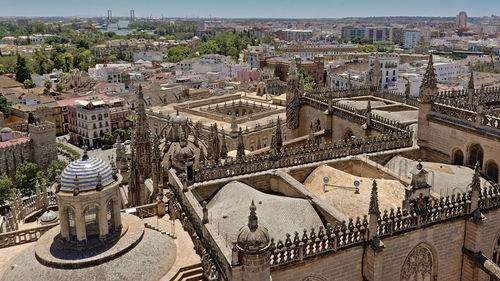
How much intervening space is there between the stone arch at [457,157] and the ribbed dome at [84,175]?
2199cm

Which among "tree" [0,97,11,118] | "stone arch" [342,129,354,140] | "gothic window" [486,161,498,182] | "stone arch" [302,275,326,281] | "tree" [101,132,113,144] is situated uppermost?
"gothic window" [486,161,498,182]

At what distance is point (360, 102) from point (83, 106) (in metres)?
77.9

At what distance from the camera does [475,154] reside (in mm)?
28375

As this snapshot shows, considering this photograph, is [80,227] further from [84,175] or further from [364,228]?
[364,228]

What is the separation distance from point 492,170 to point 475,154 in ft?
4.90

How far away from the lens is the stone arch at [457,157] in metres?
29.3

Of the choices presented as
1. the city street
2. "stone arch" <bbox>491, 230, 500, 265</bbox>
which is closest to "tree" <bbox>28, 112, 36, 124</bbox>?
the city street

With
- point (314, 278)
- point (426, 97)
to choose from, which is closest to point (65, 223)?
point (314, 278)

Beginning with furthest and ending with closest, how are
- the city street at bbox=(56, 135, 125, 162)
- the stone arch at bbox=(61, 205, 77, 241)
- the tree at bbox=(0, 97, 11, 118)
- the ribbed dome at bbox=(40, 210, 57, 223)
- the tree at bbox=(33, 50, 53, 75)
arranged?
the tree at bbox=(33, 50, 53, 75), the tree at bbox=(0, 97, 11, 118), the city street at bbox=(56, 135, 125, 162), the ribbed dome at bbox=(40, 210, 57, 223), the stone arch at bbox=(61, 205, 77, 241)

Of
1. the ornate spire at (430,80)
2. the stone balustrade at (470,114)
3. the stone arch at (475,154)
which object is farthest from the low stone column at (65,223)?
the ornate spire at (430,80)

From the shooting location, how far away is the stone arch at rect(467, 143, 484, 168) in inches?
1098

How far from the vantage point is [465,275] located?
888 inches

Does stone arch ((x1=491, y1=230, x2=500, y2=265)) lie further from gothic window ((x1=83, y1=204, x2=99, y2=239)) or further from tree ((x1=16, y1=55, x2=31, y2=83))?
tree ((x1=16, y1=55, x2=31, y2=83))

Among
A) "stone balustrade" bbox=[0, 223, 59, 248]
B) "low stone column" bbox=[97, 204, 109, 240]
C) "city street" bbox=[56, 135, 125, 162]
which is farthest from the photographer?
"city street" bbox=[56, 135, 125, 162]
